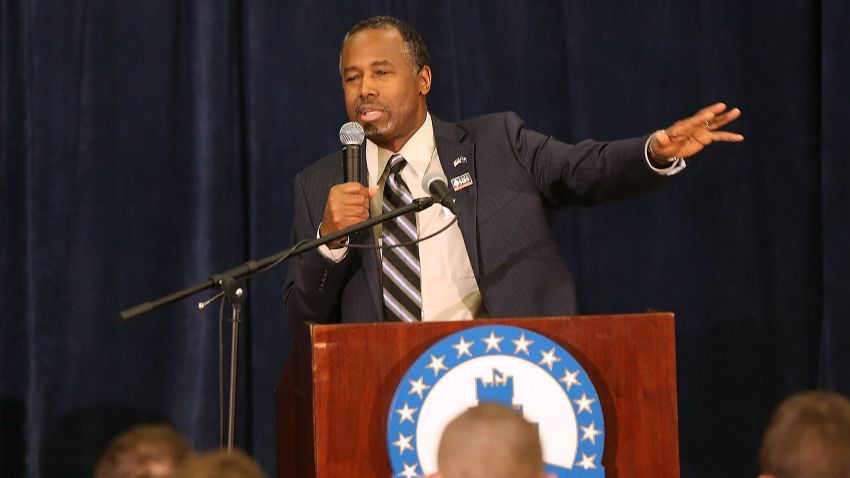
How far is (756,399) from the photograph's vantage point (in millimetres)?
4598

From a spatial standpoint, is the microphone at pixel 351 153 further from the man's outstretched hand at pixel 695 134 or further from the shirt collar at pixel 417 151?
the man's outstretched hand at pixel 695 134

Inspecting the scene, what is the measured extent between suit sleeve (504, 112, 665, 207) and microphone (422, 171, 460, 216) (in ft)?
1.78

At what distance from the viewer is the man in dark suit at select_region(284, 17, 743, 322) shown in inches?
121

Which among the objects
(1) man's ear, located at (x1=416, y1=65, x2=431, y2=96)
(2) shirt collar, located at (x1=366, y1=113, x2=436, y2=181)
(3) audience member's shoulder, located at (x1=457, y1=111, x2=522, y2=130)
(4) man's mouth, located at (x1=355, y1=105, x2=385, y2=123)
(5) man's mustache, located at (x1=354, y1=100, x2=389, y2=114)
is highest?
(1) man's ear, located at (x1=416, y1=65, x2=431, y2=96)

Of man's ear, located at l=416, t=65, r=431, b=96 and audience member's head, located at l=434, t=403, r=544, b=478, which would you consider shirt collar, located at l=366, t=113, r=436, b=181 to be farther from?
audience member's head, located at l=434, t=403, r=544, b=478

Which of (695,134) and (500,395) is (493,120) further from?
(500,395)

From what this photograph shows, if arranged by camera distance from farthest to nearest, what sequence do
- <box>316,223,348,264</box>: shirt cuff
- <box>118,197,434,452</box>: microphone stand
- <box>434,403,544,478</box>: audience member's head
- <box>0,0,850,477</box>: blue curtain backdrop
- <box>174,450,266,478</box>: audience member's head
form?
<box>0,0,850,477</box>: blue curtain backdrop → <box>316,223,348,264</box>: shirt cuff → <box>118,197,434,452</box>: microphone stand → <box>434,403,544,478</box>: audience member's head → <box>174,450,266,478</box>: audience member's head

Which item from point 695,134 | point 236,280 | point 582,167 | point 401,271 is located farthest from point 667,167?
point 236,280

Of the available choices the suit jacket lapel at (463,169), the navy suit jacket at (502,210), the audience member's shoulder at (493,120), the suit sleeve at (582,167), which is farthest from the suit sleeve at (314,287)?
the suit sleeve at (582,167)

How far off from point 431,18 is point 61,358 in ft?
6.21

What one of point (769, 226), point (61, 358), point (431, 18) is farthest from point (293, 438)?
point (769, 226)

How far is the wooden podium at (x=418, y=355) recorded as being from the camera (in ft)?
8.04

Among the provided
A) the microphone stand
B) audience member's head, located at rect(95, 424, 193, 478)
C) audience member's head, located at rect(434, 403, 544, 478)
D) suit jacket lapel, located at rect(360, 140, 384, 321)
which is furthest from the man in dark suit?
audience member's head, located at rect(434, 403, 544, 478)

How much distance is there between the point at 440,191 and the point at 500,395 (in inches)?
22.6
